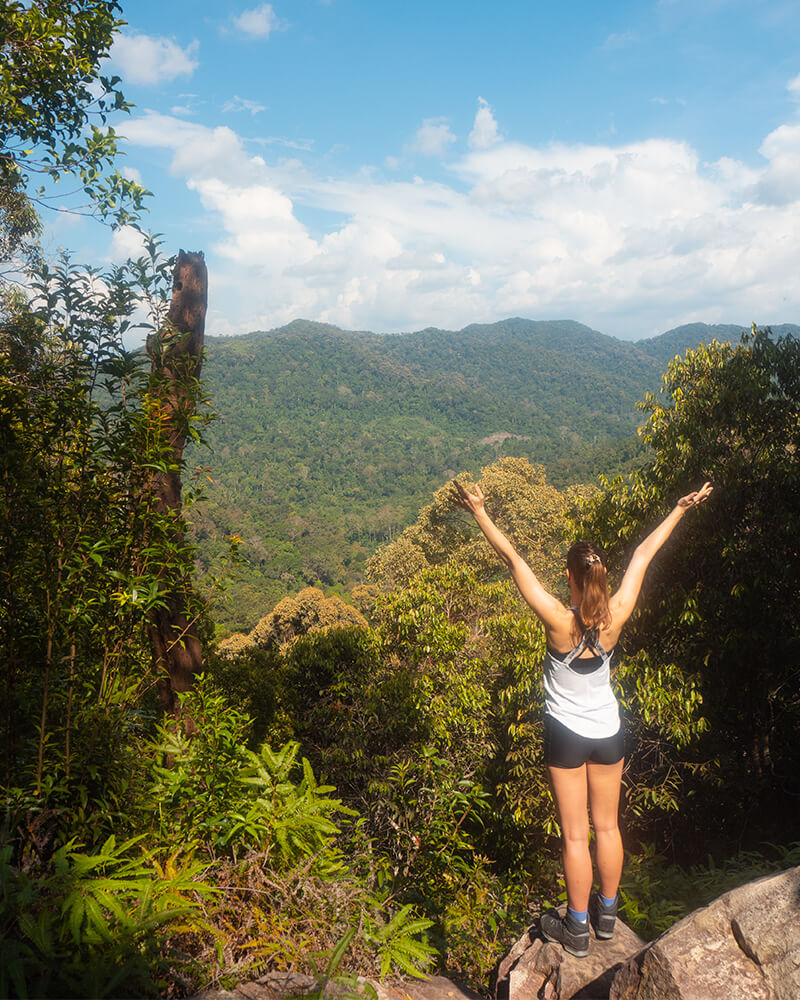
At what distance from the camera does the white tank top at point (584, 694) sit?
228 centimetres

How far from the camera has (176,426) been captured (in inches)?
110

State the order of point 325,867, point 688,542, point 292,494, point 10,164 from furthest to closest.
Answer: point 292,494 < point 688,542 < point 10,164 < point 325,867

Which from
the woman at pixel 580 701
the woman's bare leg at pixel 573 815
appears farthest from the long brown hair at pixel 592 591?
the woman's bare leg at pixel 573 815

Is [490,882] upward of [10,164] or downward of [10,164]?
downward

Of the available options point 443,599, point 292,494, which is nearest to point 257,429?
point 292,494

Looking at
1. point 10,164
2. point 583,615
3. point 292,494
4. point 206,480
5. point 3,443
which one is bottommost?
point 292,494

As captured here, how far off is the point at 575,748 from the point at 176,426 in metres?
2.32

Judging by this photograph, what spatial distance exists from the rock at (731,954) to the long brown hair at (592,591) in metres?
1.06

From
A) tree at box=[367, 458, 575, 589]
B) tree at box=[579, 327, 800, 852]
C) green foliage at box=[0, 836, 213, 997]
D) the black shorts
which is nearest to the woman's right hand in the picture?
the black shorts

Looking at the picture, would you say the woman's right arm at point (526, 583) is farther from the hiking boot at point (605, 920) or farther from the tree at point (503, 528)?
the tree at point (503, 528)

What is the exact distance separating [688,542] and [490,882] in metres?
3.63

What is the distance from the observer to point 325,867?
2.06 meters

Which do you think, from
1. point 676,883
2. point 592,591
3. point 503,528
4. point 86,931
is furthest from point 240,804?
point 503,528

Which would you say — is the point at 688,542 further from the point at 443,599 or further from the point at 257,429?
the point at 257,429
